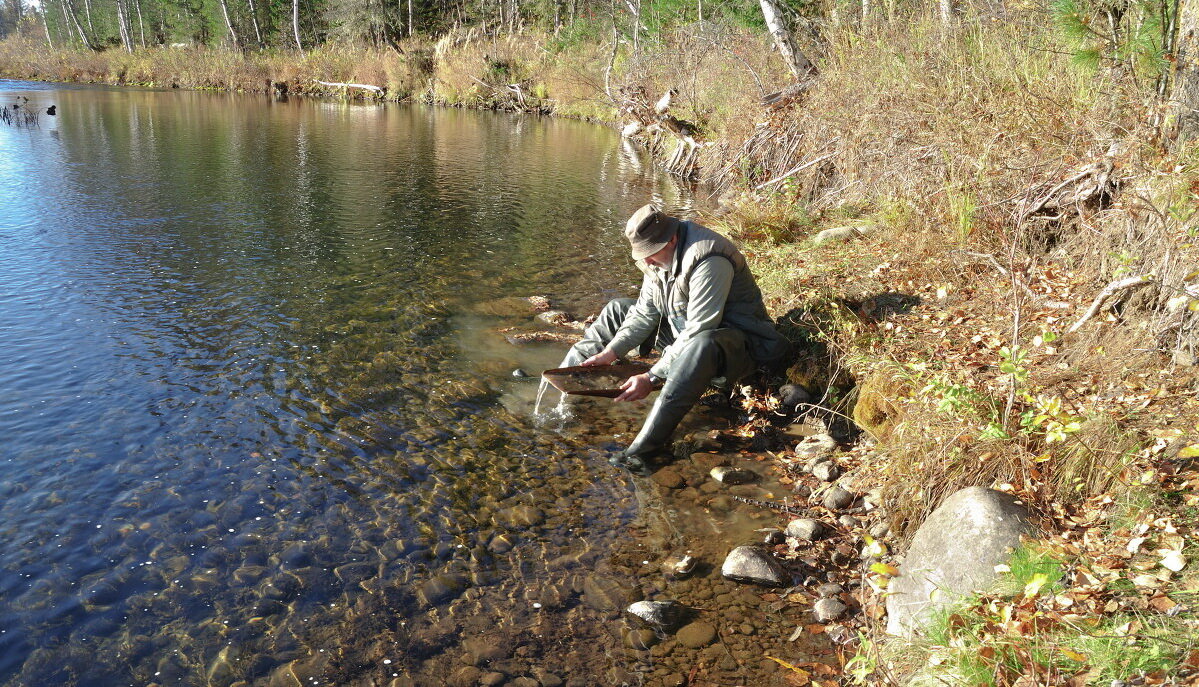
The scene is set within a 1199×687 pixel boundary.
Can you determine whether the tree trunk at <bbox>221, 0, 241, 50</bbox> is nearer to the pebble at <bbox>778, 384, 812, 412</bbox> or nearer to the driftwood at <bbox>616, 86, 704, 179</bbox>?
the driftwood at <bbox>616, 86, 704, 179</bbox>

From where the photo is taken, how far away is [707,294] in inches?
207

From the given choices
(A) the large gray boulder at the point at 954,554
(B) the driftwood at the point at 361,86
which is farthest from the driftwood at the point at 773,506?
(B) the driftwood at the point at 361,86

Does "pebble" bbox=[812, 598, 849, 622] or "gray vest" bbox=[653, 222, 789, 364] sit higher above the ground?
"gray vest" bbox=[653, 222, 789, 364]

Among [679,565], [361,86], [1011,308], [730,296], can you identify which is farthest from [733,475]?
[361,86]

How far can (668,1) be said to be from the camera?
2648cm

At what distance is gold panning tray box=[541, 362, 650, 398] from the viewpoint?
228 inches

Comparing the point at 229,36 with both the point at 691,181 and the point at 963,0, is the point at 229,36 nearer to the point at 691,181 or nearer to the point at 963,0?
the point at 691,181

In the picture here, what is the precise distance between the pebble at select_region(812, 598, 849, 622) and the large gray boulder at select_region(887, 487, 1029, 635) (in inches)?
8.9

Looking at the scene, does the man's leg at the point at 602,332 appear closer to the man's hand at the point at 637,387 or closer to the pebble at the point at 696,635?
the man's hand at the point at 637,387

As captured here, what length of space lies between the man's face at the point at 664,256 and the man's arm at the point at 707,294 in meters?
0.22

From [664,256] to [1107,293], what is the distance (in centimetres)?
268

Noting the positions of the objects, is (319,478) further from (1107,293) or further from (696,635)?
(1107,293)

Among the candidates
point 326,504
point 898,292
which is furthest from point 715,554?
point 898,292

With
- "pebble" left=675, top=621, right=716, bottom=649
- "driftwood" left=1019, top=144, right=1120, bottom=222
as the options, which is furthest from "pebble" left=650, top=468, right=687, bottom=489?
"driftwood" left=1019, top=144, right=1120, bottom=222
